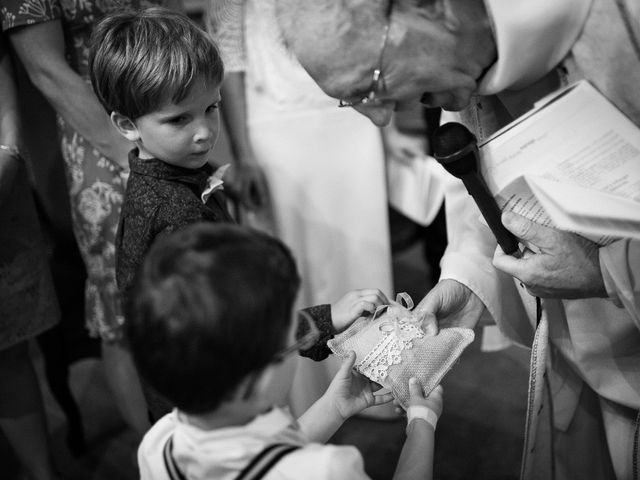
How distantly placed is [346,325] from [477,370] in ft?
4.86

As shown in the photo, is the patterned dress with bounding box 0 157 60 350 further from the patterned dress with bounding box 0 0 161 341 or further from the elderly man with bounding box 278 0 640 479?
the elderly man with bounding box 278 0 640 479

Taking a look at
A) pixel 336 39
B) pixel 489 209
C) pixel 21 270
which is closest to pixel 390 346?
pixel 489 209

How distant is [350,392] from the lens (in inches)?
46.1

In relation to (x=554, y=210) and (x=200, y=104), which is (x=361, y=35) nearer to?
(x=554, y=210)

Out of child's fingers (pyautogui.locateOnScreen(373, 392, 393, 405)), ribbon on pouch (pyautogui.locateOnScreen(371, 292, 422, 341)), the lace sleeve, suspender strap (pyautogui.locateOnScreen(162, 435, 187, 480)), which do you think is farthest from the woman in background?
suspender strap (pyautogui.locateOnScreen(162, 435, 187, 480))

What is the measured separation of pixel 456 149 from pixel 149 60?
28.8 inches

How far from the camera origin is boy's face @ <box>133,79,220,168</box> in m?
1.43

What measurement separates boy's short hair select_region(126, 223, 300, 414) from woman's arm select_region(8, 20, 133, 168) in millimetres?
1028

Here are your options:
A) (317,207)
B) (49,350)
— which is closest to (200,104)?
(317,207)

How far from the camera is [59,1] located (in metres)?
1.69

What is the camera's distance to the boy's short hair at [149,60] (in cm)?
140

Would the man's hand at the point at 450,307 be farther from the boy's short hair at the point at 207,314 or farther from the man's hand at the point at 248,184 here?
the man's hand at the point at 248,184

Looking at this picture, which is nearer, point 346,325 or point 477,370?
point 346,325

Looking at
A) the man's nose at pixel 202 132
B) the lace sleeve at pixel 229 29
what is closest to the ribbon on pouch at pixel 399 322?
the man's nose at pixel 202 132
